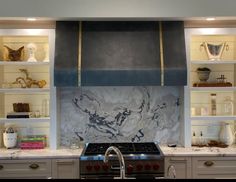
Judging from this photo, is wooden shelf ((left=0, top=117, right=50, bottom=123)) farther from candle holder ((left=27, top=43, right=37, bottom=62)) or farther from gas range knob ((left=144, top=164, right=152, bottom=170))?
gas range knob ((left=144, top=164, right=152, bottom=170))

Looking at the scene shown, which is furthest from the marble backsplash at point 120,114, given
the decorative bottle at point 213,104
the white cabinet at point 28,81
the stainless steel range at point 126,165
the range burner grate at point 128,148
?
the stainless steel range at point 126,165

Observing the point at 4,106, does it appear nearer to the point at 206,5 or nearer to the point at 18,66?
the point at 18,66

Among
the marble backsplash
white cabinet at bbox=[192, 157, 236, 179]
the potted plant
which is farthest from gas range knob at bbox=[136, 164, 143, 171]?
the potted plant

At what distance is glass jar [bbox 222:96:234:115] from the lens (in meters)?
3.93

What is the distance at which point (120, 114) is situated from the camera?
4000 millimetres

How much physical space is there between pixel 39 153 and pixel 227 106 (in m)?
2.38

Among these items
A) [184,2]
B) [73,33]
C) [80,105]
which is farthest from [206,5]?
[80,105]

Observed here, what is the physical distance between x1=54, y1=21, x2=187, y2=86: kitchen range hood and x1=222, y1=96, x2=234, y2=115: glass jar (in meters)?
0.80

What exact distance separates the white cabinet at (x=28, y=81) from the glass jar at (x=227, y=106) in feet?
6.99

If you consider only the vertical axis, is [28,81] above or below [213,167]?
above

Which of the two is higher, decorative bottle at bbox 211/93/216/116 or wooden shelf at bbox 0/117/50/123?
decorative bottle at bbox 211/93/216/116

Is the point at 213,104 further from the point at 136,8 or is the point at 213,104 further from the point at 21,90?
the point at 21,90

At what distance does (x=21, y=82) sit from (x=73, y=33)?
900mm

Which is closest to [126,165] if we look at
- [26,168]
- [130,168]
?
[130,168]
